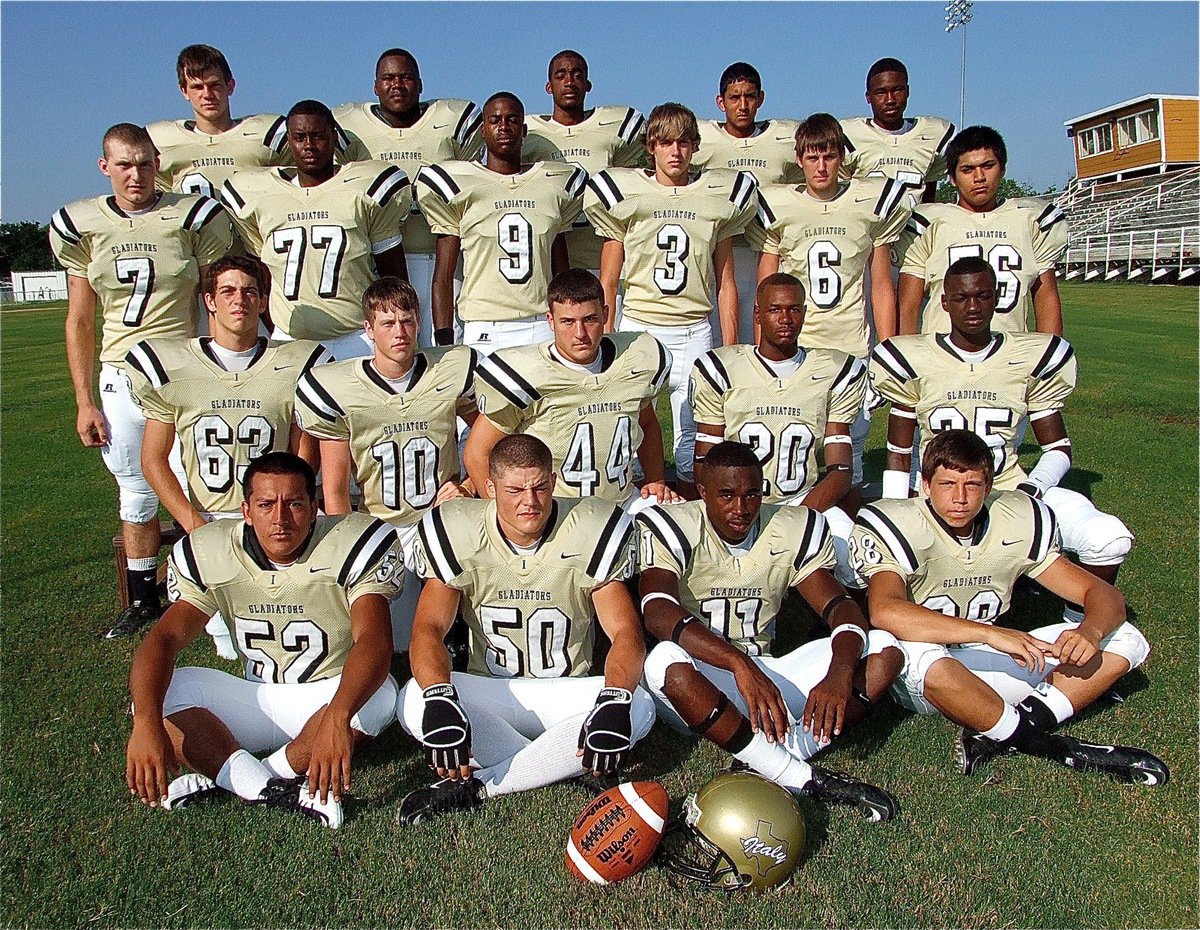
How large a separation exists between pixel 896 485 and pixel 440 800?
2654 millimetres

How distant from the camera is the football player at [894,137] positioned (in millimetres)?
6176

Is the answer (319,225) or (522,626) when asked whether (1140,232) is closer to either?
(319,225)

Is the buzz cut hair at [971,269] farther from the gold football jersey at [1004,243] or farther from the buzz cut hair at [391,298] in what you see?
the buzz cut hair at [391,298]

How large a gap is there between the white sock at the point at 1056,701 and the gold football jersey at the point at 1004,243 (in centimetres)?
238

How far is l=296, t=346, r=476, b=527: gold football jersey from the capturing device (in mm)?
4512

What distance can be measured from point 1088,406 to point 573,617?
9514mm

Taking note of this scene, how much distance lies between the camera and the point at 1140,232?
105 ft

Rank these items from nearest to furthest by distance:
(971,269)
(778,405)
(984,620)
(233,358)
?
(984,620) < (233,358) < (971,269) < (778,405)

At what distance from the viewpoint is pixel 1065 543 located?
15.1ft

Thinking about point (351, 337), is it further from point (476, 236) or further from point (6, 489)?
point (6, 489)

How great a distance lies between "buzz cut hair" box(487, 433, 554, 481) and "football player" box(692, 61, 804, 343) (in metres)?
2.86

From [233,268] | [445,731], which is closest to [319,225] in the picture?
[233,268]

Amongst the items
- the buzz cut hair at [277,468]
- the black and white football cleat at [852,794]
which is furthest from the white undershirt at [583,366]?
the black and white football cleat at [852,794]

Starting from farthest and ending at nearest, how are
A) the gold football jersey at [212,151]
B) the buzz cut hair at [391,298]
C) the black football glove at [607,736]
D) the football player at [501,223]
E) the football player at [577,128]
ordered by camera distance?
the football player at [577,128] → the gold football jersey at [212,151] → the football player at [501,223] → the buzz cut hair at [391,298] → the black football glove at [607,736]
